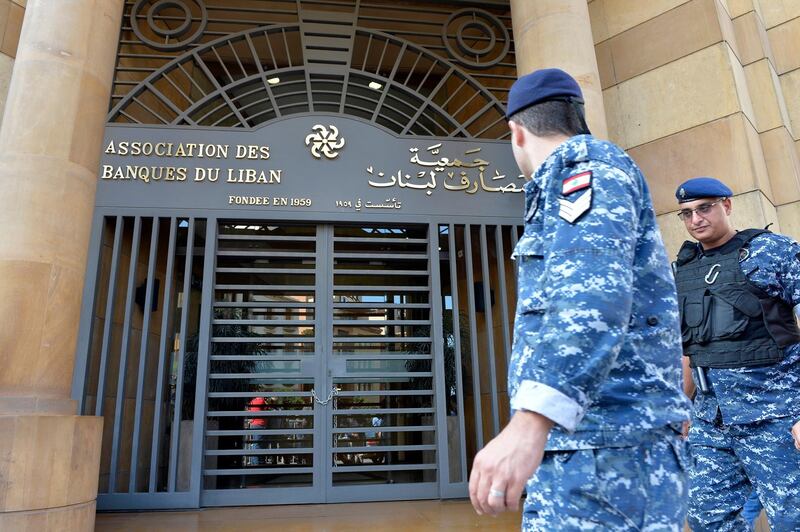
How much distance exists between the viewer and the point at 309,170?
5.54m

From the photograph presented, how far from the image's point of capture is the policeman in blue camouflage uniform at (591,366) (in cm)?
108

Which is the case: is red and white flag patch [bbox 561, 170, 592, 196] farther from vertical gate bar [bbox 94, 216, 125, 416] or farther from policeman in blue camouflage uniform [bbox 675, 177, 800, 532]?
vertical gate bar [bbox 94, 216, 125, 416]

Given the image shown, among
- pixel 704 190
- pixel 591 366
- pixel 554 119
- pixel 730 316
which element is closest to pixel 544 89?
pixel 554 119

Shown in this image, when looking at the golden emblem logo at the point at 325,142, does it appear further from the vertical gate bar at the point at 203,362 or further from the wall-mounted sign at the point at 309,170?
the vertical gate bar at the point at 203,362

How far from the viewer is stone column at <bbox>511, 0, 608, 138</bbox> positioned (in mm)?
4707

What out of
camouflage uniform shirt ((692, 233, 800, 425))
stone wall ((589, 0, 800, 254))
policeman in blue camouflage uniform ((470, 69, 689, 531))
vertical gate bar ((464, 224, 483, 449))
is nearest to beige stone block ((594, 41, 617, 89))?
stone wall ((589, 0, 800, 254))

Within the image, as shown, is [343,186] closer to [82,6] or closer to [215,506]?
[82,6]

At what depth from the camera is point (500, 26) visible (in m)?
6.66

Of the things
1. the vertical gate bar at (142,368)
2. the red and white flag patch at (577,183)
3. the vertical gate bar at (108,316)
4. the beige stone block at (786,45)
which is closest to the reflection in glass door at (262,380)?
the vertical gate bar at (142,368)

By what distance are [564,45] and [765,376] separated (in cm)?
340

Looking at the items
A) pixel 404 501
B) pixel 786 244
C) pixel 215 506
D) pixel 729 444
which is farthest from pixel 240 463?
pixel 786 244

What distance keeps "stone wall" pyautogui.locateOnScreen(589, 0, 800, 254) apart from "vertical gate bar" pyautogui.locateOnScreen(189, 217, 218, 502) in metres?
4.32

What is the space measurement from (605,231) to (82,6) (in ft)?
14.7

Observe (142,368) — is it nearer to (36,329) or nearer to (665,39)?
(36,329)
